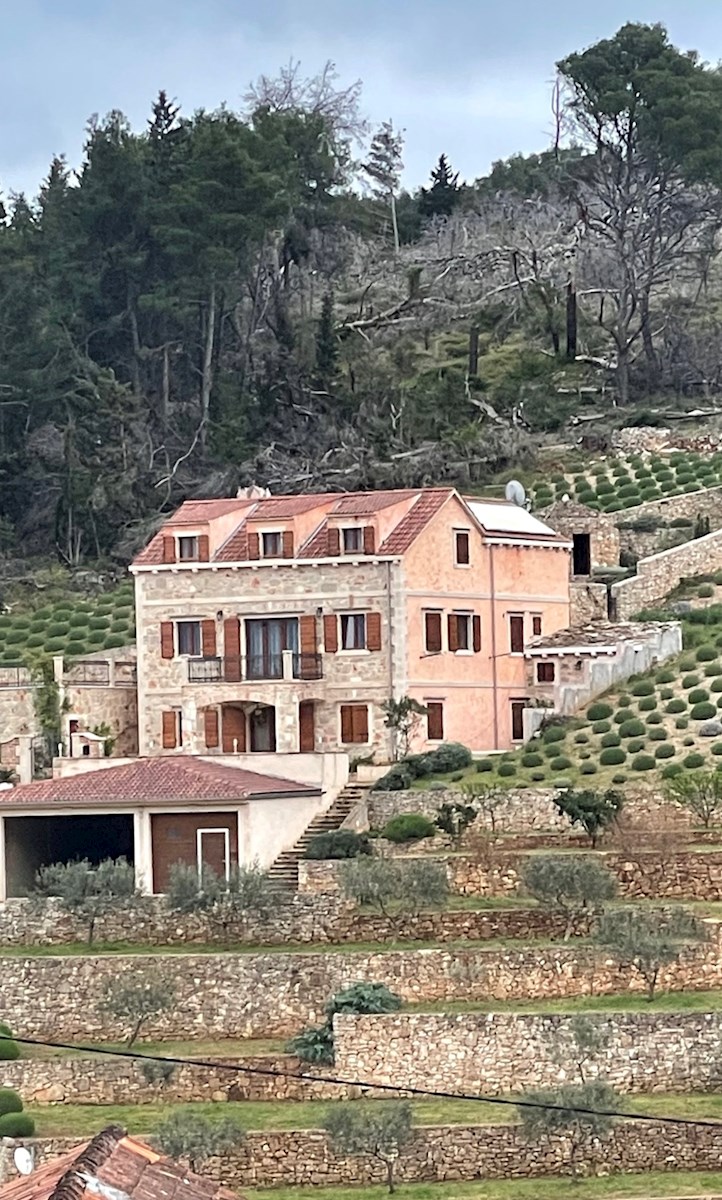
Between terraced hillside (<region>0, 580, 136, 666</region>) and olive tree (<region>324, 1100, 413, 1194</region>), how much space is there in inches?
1202

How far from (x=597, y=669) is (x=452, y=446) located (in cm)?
2262

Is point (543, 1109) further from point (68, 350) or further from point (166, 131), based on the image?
point (166, 131)

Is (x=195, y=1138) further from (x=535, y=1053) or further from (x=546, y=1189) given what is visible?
(x=535, y=1053)

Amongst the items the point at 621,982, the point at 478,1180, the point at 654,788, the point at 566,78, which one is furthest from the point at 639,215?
the point at 478,1180

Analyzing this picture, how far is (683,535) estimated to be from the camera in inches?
3118

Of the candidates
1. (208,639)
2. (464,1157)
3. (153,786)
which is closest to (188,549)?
(208,639)

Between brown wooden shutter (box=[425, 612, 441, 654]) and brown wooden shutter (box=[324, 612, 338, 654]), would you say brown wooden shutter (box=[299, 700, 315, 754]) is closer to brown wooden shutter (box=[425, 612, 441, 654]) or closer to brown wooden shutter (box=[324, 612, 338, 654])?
brown wooden shutter (box=[324, 612, 338, 654])

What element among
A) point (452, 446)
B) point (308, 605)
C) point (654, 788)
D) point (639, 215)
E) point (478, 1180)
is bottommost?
point (478, 1180)

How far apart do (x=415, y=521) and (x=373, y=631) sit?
286 cm

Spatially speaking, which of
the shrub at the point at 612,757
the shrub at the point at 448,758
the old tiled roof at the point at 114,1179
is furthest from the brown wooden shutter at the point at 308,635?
the old tiled roof at the point at 114,1179

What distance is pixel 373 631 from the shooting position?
6475cm

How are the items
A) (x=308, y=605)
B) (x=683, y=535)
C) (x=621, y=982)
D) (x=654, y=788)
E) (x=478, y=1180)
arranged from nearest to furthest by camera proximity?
(x=478, y=1180)
(x=621, y=982)
(x=654, y=788)
(x=308, y=605)
(x=683, y=535)

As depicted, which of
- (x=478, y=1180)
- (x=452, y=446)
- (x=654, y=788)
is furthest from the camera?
(x=452, y=446)

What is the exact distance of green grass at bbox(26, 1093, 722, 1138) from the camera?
4712 centimetres
